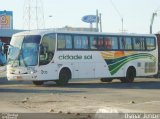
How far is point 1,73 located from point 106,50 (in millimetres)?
11516

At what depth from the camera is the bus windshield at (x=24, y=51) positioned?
29531 millimetres

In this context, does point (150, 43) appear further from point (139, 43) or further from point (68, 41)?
point (68, 41)

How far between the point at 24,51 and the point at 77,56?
3153mm

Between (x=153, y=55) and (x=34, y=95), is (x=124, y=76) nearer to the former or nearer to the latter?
(x=153, y=55)

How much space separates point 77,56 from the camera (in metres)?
31.3

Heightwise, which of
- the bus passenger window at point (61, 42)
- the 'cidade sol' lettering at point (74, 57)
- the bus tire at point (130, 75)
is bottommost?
the bus tire at point (130, 75)

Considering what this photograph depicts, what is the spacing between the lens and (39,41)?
29516 millimetres

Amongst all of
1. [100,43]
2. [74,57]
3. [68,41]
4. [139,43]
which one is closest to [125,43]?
[139,43]

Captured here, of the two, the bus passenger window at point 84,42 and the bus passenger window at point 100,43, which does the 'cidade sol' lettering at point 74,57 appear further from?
the bus passenger window at point 100,43

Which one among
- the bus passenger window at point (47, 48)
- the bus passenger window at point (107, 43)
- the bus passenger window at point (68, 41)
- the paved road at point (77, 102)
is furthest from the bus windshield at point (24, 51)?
the bus passenger window at point (107, 43)

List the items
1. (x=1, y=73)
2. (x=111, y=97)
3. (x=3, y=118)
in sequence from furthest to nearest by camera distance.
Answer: (x=1, y=73)
(x=111, y=97)
(x=3, y=118)

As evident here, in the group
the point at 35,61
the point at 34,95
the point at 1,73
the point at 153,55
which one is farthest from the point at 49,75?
the point at 1,73

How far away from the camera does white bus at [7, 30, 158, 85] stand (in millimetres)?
29562

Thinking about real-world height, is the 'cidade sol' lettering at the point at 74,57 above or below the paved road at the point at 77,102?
above
